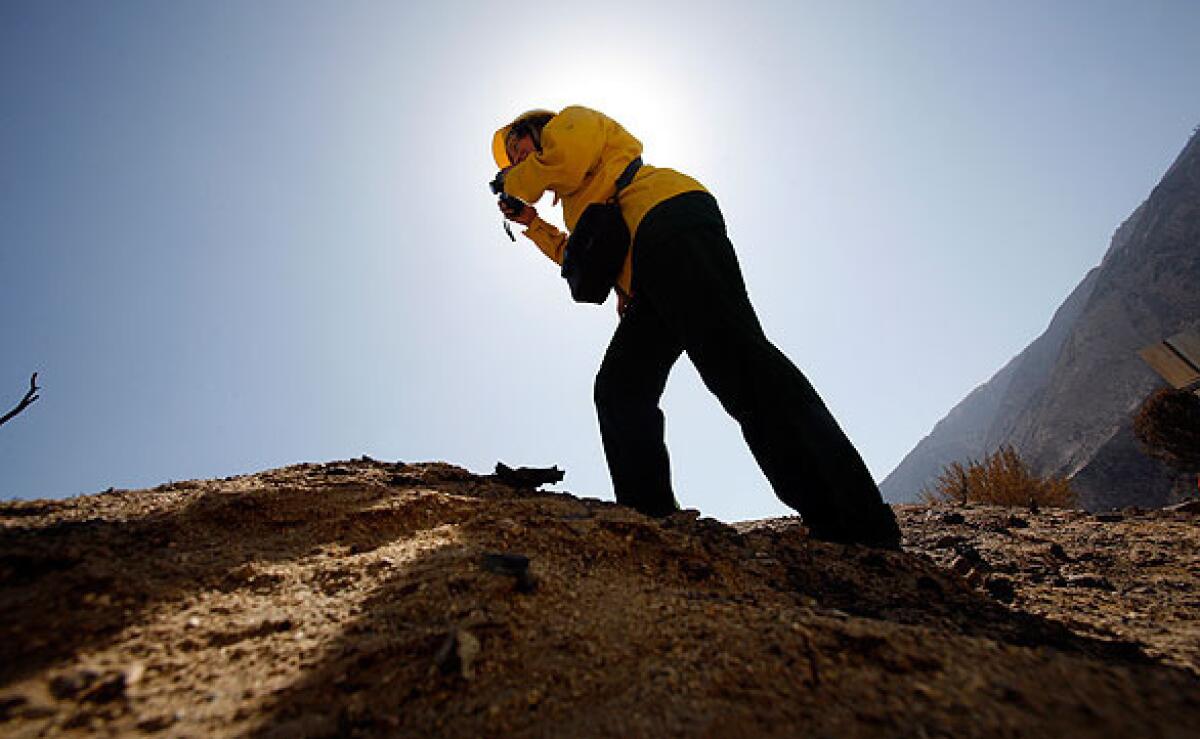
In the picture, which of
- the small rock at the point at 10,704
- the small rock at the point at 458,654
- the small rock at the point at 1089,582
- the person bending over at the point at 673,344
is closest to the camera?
the small rock at the point at 10,704

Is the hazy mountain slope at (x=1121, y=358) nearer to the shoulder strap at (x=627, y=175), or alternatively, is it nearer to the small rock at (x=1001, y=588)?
the small rock at (x=1001, y=588)

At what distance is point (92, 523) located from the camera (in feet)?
3.73

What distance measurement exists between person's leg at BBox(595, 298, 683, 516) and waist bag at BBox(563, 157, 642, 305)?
205 mm

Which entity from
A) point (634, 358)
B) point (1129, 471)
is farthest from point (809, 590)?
point (1129, 471)

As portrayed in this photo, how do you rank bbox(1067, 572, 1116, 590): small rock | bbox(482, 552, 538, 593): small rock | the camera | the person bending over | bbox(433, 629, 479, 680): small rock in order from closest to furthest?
bbox(433, 629, 479, 680): small rock, bbox(482, 552, 538, 593): small rock, bbox(1067, 572, 1116, 590): small rock, the person bending over, the camera

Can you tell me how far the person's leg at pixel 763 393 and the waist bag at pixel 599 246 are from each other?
0.21m

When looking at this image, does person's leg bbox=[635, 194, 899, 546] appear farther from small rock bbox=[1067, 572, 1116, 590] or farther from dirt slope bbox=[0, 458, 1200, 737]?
small rock bbox=[1067, 572, 1116, 590]

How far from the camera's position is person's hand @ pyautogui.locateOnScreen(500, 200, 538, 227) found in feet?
8.32

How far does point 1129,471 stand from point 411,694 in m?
25.7

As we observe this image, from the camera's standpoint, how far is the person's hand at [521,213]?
Result: 254cm

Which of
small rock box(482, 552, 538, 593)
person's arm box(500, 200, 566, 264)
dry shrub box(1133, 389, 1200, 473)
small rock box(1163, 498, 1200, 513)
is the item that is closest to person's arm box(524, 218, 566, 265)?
person's arm box(500, 200, 566, 264)

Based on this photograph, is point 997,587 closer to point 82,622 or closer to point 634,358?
point 634,358

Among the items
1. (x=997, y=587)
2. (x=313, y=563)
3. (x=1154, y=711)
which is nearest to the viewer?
(x=1154, y=711)

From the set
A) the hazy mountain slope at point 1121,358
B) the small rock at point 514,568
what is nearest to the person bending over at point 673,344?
the small rock at point 514,568
